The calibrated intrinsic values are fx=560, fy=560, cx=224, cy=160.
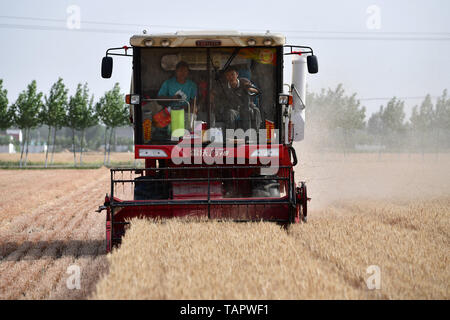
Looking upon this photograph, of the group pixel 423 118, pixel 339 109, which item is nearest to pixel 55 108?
pixel 339 109

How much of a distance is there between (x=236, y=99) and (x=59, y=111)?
A: 35.7 m

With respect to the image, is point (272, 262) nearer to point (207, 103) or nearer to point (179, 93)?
point (207, 103)

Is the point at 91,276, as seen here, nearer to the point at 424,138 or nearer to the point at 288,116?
the point at 288,116

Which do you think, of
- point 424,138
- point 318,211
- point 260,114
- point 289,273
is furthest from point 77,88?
point 289,273

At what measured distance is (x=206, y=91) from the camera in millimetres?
8047

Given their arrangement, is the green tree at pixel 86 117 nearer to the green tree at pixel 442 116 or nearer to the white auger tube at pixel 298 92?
the green tree at pixel 442 116

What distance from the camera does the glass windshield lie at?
8.08 meters

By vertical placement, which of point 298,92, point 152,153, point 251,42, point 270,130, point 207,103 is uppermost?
point 251,42

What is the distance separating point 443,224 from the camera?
885cm

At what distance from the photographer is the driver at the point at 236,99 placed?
26.6ft

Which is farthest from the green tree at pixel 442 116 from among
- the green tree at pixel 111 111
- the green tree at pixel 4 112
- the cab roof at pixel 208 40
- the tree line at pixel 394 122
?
the cab roof at pixel 208 40

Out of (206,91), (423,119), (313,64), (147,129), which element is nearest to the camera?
(313,64)

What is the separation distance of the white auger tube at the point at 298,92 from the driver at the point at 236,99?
3.14 ft

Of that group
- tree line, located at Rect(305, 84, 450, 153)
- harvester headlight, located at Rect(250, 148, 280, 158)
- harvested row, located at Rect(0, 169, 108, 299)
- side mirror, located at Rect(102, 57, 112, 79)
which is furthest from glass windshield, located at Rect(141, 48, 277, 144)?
tree line, located at Rect(305, 84, 450, 153)
